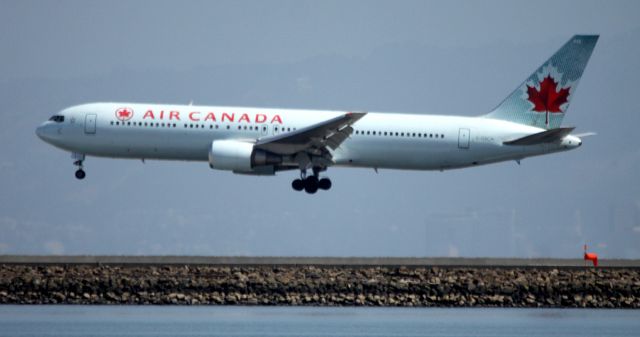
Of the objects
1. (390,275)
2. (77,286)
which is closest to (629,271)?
(390,275)

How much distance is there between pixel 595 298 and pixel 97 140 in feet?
75.1

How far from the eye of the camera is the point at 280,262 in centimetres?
6291

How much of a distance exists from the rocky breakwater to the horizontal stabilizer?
9.45 metres

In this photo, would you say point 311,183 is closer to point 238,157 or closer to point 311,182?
point 311,182

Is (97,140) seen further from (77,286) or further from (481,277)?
(481,277)

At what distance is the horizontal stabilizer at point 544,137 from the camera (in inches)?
2798

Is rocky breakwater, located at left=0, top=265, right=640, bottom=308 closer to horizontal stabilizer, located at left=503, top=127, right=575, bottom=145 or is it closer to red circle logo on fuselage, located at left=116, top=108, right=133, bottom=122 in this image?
horizontal stabilizer, located at left=503, top=127, right=575, bottom=145

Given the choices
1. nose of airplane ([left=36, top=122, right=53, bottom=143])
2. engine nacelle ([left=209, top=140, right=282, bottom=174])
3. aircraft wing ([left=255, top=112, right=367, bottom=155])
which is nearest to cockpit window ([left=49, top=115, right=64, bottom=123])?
nose of airplane ([left=36, top=122, right=53, bottom=143])

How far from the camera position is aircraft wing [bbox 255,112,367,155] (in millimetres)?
69562

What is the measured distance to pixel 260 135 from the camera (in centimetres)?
7144

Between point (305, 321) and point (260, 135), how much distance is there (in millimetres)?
16068

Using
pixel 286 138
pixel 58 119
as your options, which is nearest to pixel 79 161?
pixel 58 119

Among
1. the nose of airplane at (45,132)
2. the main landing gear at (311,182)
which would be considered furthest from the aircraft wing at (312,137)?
the nose of airplane at (45,132)

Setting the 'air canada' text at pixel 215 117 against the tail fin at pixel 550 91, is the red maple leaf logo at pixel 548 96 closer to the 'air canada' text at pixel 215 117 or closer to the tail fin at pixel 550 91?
the tail fin at pixel 550 91
